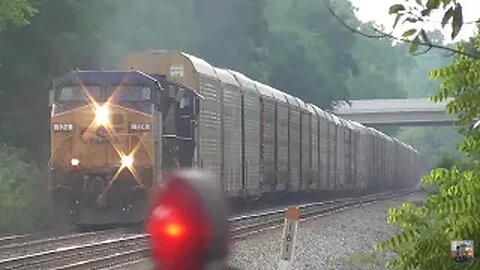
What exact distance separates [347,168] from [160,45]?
36.8 ft

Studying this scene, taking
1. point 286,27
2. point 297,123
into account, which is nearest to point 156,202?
point 297,123

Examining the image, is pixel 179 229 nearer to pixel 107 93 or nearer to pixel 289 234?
pixel 289 234

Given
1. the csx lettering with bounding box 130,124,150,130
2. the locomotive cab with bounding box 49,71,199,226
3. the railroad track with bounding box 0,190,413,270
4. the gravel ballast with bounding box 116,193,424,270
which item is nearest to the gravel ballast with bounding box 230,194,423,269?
the gravel ballast with bounding box 116,193,424,270

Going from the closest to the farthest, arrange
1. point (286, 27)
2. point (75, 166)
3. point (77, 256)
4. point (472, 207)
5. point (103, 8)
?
1. point (472, 207)
2. point (77, 256)
3. point (75, 166)
4. point (103, 8)
5. point (286, 27)

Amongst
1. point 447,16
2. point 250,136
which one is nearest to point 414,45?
point 447,16

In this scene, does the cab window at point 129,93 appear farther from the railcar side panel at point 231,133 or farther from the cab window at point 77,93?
the railcar side panel at point 231,133

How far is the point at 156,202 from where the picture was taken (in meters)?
2.61

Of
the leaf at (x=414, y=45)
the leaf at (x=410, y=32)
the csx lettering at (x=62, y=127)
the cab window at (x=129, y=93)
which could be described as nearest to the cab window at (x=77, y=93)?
the cab window at (x=129, y=93)

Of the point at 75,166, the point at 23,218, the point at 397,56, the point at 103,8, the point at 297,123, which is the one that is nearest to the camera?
the point at 75,166

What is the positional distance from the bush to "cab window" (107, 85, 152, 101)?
440 cm

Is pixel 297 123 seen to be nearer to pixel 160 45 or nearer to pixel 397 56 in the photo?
pixel 160 45

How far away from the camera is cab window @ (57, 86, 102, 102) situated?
21.5m

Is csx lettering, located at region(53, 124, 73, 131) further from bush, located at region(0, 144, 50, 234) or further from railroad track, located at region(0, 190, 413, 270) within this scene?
bush, located at region(0, 144, 50, 234)

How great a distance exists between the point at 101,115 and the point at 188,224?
741 inches
